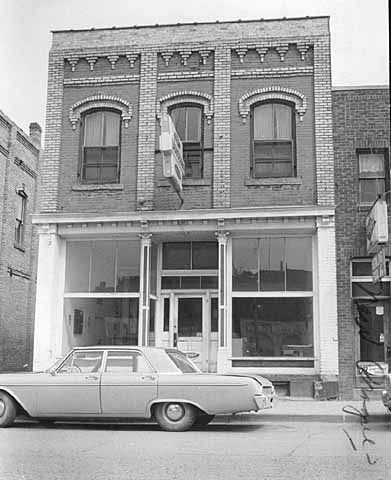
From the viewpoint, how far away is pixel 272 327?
12531mm

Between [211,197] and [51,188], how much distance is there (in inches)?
112

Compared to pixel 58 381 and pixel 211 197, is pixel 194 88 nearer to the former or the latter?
pixel 211 197

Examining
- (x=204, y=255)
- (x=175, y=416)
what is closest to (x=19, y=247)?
(x=204, y=255)

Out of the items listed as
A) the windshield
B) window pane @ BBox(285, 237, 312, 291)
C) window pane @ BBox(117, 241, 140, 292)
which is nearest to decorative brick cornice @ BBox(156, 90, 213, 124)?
window pane @ BBox(117, 241, 140, 292)

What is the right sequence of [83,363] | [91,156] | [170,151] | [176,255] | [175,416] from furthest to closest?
[176,255] → [91,156] → [170,151] → [83,363] → [175,416]

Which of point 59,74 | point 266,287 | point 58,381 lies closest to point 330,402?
point 266,287

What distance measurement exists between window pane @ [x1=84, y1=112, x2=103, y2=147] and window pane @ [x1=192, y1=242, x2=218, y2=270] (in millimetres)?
2681

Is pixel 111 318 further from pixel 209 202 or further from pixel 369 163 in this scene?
pixel 369 163

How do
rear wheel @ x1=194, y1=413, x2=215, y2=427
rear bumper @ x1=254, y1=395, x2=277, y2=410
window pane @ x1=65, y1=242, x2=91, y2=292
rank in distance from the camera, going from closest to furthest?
rear bumper @ x1=254, y1=395, x2=277, y2=410 < rear wheel @ x1=194, y1=413, x2=215, y2=427 < window pane @ x1=65, y1=242, x2=91, y2=292

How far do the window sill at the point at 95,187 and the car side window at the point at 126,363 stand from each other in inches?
146

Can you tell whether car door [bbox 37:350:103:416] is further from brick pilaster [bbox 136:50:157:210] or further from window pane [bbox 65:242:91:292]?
brick pilaster [bbox 136:50:157:210]

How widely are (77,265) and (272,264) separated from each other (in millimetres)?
3560

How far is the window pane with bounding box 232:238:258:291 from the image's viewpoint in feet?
41.7

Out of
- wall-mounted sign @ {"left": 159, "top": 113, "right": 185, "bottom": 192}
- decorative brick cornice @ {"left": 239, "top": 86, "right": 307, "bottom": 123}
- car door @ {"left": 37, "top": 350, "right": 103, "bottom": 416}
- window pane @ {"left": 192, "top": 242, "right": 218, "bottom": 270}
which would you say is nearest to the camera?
car door @ {"left": 37, "top": 350, "right": 103, "bottom": 416}
